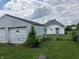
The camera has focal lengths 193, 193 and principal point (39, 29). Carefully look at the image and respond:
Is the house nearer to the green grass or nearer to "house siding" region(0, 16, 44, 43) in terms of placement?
"house siding" region(0, 16, 44, 43)

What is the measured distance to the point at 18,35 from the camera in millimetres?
25562

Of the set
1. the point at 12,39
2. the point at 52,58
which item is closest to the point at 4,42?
the point at 12,39

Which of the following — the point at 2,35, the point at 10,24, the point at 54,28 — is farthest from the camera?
the point at 54,28

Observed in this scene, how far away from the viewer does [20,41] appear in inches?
992

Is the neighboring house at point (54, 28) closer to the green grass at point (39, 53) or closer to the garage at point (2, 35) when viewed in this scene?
the garage at point (2, 35)

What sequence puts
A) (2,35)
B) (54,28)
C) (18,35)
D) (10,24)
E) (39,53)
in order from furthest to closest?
1. (54,28)
2. (2,35)
3. (10,24)
4. (18,35)
5. (39,53)

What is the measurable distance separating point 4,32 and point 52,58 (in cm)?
1376

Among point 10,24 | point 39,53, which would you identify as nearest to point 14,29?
point 10,24

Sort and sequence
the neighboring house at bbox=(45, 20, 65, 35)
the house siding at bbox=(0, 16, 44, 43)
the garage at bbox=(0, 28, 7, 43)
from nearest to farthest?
the house siding at bbox=(0, 16, 44, 43), the garage at bbox=(0, 28, 7, 43), the neighboring house at bbox=(45, 20, 65, 35)

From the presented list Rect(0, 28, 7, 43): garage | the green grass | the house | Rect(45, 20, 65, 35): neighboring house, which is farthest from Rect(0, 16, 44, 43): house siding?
Rect(45, 20, 65, 35): neighboring house

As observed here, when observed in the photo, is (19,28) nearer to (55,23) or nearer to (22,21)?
(22,21)

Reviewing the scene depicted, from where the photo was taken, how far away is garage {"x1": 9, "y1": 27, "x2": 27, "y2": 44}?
82.7 feet

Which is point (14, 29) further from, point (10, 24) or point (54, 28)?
point (54, 28)

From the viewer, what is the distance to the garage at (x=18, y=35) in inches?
992
